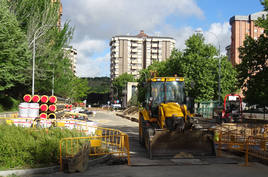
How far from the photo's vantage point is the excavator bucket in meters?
11.0

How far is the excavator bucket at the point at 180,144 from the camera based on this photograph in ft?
36.1

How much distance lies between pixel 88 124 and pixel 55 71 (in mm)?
18031

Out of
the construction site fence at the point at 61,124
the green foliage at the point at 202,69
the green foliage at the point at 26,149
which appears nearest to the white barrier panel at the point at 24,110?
the construction site fence at the point at 61,124

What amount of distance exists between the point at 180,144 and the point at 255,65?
19.6 meters

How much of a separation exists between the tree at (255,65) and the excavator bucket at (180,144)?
→ 16.9 metres

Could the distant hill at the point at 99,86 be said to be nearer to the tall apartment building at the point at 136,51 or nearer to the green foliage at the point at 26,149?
the tall apartment building at the point at 136,51

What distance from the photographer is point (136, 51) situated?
129 m

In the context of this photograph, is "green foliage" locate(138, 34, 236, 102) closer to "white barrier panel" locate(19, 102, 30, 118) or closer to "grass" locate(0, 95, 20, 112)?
"grass" locate(0, 95, 20, 112)

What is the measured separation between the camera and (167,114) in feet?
39.4

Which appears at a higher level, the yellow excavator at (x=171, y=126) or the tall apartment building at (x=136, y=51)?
the tall apartment building at (x=136, y=51)

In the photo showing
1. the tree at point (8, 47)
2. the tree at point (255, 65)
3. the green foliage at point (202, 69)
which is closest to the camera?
the tree at point (8, 47)


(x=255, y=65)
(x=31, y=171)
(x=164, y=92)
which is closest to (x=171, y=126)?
(x=164, y=92)

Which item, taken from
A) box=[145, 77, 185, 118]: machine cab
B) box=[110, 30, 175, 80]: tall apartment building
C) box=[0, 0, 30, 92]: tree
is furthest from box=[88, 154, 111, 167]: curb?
box=[110, 30, 175, 80]: tall apartment building

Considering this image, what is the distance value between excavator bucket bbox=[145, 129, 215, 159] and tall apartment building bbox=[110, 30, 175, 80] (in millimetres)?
116315
